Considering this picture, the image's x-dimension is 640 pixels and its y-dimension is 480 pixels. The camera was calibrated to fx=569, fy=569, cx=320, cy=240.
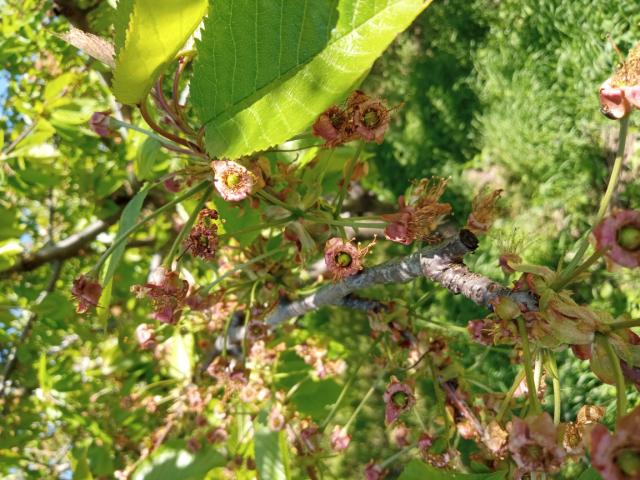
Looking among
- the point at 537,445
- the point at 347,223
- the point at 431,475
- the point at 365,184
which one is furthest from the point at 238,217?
the point at 365,184

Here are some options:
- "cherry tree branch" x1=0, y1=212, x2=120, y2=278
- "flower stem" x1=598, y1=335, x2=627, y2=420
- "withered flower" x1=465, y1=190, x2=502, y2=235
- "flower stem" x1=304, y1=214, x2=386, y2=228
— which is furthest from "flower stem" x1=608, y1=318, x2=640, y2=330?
"cherry tree branch" x1=0, y1=212, x2=120, y2=278

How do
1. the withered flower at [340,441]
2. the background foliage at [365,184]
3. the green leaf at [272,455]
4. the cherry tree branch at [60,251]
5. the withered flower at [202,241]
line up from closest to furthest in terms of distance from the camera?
the withered flower at [202,241], the green leaf at [272,455], the withered flower at [340,441], the background foliage at [365,184], the cherry tree branch at [60,251]

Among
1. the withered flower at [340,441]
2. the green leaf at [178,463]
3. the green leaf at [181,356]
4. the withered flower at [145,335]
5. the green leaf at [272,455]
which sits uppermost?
the withered flower at [145,335]

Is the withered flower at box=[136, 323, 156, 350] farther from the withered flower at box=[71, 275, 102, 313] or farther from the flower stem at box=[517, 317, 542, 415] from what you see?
the flower stem at box=[517, 317, 542, 415]

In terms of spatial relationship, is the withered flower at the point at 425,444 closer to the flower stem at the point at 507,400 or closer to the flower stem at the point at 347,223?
the flower stem at the point at 507,400

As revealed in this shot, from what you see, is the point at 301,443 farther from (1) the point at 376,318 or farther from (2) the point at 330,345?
(2) the point at 330,345

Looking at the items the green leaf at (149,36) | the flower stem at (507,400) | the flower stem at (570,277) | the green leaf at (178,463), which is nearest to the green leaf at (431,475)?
the flower stem at (507,400)
